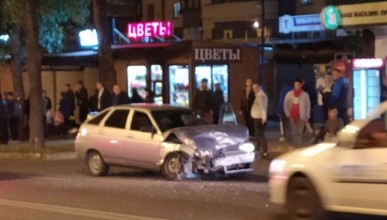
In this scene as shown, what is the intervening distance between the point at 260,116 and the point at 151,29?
16.8 metres

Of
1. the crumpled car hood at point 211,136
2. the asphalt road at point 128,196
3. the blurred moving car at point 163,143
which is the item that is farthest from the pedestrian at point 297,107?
the crumpled car hood at point 211,136

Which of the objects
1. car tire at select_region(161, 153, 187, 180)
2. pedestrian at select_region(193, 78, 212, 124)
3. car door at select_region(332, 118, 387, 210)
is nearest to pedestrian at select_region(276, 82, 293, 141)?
pedestrian at select_region(193, 78, 212, 124)

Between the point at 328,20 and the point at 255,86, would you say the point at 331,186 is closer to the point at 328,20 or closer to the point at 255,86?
the point at 255,86

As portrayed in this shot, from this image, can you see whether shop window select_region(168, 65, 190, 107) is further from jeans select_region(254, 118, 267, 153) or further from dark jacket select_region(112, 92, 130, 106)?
jeans select_region(254, 118, 267, 153)

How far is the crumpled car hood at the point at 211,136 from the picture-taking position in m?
17.2

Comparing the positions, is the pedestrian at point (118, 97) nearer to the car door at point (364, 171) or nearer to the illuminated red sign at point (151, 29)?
the illuminated red sign at point (151, 29)

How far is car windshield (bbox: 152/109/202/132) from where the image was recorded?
18.1 metres

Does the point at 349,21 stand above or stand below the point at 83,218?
above

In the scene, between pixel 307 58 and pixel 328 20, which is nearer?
pixel 328 20

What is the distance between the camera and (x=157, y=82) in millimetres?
33781

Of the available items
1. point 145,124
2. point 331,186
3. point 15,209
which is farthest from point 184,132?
point 331,186

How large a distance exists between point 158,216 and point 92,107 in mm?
17528

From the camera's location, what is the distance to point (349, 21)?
80.8ft

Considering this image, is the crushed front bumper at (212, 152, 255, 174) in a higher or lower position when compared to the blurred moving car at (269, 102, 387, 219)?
lower
